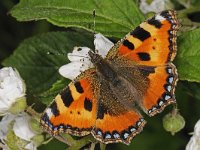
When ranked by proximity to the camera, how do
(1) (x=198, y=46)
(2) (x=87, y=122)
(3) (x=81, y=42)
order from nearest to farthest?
1. (2) (x=87, y=122)
2. (1) (x=198, y=46)
3. (3) (x=81, y=42)

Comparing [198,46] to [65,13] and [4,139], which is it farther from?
[4,139]

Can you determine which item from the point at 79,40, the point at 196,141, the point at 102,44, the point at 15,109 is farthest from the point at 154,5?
the point at 15,109

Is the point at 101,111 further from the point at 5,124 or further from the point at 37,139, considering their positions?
the point at 5,124

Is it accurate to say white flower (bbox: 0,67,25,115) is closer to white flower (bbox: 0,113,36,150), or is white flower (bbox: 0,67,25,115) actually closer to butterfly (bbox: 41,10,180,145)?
white flower (bbox: 0,113,36,150)

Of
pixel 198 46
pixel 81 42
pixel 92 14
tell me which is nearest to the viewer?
pixel 198 46

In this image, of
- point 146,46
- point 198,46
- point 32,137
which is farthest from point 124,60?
point 32,137

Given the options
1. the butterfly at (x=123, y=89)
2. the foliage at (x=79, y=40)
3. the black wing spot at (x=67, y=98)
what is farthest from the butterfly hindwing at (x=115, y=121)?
the foliage at (x=79, y=40)

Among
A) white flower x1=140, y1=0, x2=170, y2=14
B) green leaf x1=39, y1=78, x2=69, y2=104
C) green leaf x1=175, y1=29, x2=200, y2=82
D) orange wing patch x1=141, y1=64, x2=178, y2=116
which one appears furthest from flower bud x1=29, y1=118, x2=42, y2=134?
white flower x1=140, y1=0, x2=170, y2=14
